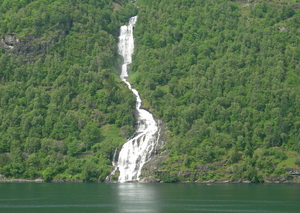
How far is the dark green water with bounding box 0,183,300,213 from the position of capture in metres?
103

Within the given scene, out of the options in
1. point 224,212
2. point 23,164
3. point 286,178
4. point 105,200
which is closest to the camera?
point 224,212

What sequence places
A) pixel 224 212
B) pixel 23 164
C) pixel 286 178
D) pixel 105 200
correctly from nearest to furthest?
pixel 224 212 < pixel 105 200 < pixel 286 178 < pixel 23 164

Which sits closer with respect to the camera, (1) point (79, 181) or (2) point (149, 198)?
(2) point (149, 198)

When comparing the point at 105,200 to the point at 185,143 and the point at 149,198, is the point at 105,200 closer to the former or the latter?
the point at 149,198

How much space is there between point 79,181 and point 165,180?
2999 cm

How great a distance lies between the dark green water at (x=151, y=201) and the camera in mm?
103375

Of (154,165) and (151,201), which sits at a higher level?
(151,201)

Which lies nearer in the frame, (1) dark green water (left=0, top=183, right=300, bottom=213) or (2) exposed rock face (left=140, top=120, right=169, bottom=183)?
(1) dark green water (left=0, top=183, right=300, bottom=213)

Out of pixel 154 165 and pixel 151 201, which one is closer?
pixel 151 201

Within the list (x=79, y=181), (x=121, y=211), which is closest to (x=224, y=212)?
(x=121, y=211)

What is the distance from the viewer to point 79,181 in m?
182

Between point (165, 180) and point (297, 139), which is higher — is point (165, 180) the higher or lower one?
the lower one

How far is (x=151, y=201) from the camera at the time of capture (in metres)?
117

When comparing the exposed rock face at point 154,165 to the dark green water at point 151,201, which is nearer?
the dark green water at point 151,201
